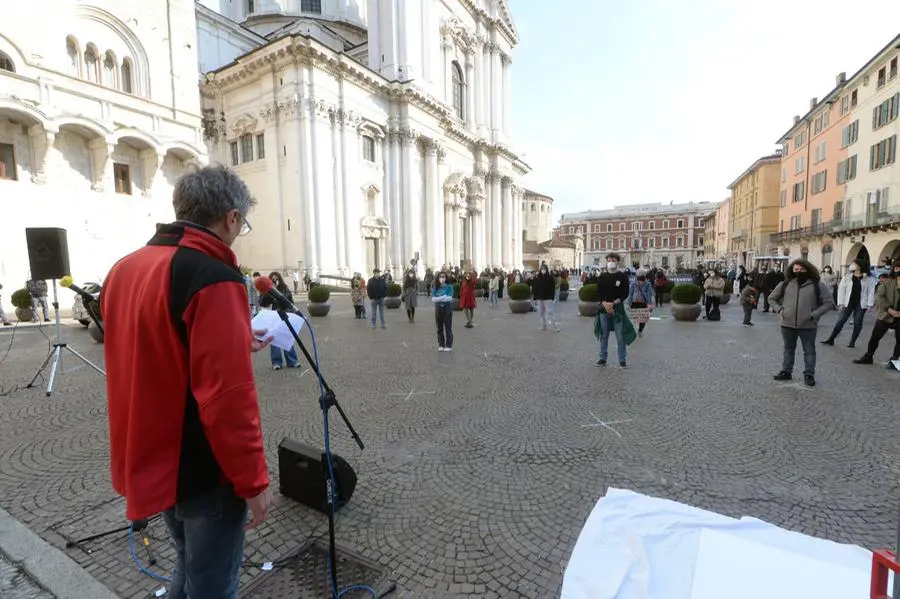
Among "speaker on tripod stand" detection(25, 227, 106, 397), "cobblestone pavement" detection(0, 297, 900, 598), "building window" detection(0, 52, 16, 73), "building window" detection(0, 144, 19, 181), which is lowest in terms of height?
"cobblestone pavement" detection(0, 297, 900, 598)

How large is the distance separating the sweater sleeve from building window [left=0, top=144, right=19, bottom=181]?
21.3 m

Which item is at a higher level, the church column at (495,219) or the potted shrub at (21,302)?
the church column at (495,219)

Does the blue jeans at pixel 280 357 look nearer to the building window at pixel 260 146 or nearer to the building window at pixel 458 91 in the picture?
the building window at pixel 260 146

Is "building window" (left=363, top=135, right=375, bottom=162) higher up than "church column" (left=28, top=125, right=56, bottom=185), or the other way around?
"building window" (left=363, top=135, right=375, bottom=162)

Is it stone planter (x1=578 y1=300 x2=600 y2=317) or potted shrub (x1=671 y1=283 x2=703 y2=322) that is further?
stone planter (x1=578 y1=300 x2=600 y2=317)

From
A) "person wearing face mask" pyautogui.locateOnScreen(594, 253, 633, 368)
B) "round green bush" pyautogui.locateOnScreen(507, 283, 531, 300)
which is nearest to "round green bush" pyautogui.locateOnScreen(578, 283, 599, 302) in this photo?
"round green bush" pyautogui.locateOnScreen(507, 283, 531, 300)

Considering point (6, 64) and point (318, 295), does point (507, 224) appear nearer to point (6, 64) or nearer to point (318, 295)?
point (318, 295)

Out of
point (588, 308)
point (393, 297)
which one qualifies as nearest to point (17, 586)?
point (588, 308)

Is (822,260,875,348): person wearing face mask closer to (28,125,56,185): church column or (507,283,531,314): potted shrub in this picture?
(507,283,531,314): potted shrub

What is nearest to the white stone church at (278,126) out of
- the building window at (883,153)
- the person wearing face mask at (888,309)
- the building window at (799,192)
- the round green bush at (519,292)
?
the round green bush at (519,292)

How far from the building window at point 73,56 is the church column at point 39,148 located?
286 cm

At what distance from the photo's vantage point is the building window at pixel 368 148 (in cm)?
3186

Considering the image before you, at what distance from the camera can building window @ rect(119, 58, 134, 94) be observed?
63.1 ft

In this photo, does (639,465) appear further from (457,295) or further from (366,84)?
(366,84)
